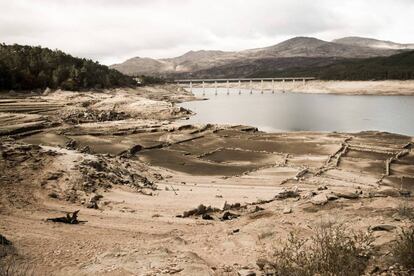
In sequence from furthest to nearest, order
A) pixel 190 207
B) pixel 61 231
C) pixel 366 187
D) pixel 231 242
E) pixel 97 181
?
1. pixel 366 187
2. pixel 97 181
3. pixel 190 207
4. pixel 61 231
5. pixel 231 242

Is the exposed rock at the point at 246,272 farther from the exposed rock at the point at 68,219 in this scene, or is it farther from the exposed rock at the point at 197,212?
the exposed rock at the point at 68,219

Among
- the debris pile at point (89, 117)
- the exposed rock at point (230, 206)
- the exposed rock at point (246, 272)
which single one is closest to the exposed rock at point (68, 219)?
the exposed rock at point (230, 206)

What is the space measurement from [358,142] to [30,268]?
38.1 metres

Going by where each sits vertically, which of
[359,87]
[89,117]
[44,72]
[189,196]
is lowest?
[189,196]

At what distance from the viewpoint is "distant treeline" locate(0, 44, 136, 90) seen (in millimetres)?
77938

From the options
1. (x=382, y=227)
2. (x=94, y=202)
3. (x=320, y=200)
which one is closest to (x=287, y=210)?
(x=320, y=200)

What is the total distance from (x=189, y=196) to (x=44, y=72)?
74.0m

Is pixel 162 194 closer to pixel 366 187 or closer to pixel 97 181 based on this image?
pixel 97 181

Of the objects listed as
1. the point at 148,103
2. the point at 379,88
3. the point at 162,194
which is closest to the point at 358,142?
the point at 162,194

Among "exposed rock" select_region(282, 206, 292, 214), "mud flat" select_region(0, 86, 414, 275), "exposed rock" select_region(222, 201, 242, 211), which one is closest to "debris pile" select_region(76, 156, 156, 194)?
"mud flat" select_region(0, 86, 414, 275)

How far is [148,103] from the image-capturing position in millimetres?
78312

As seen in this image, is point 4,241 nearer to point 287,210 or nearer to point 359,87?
point 287,210

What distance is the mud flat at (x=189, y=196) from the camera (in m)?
11.9

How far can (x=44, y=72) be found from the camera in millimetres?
86875
